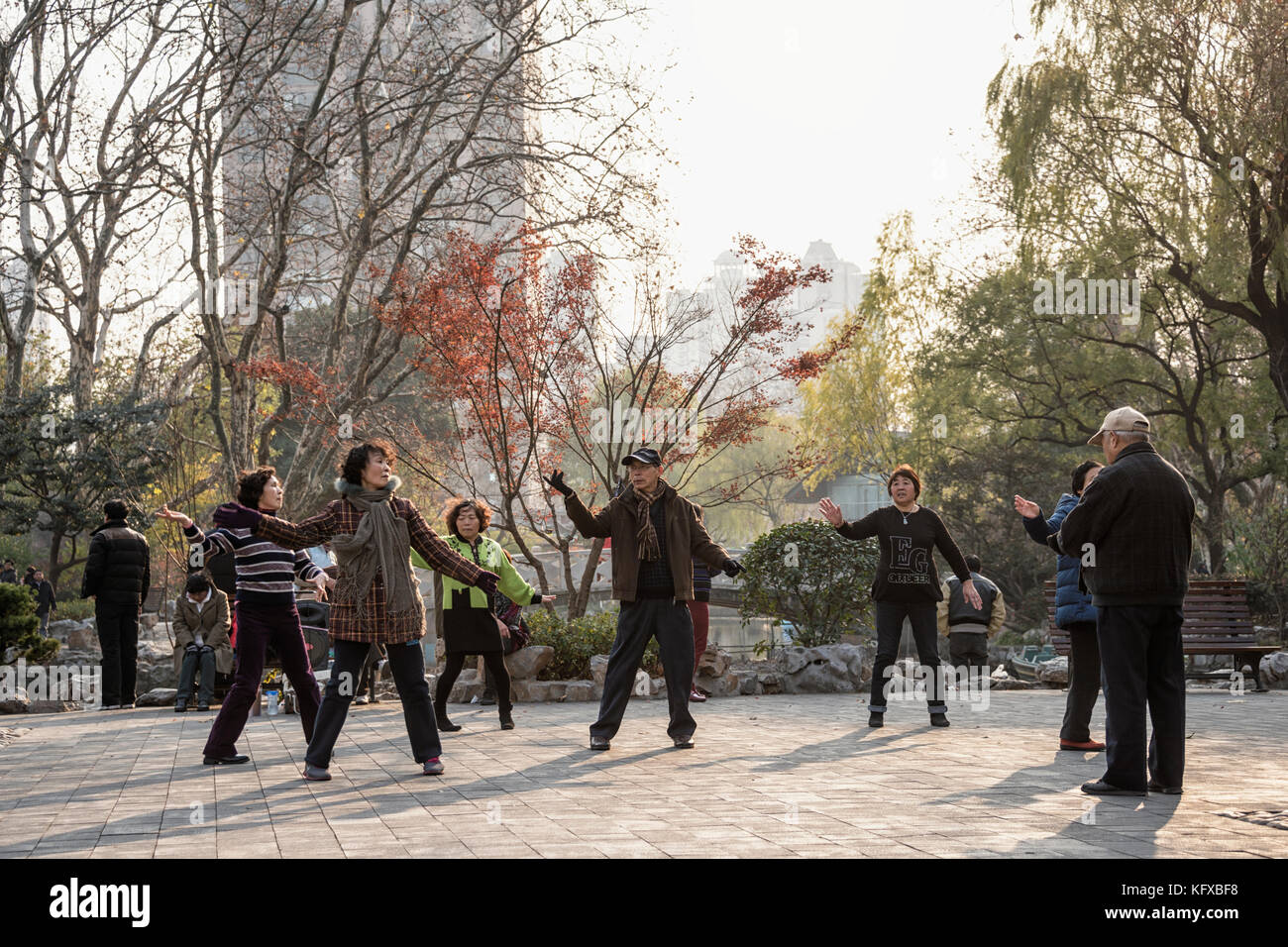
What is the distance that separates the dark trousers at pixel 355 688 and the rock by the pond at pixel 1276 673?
1078cm

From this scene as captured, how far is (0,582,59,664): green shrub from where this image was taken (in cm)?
1612

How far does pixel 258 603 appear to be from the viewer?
8.31 m

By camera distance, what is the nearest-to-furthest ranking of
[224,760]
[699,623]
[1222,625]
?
[224,760] < [699,623] < [1222,625]

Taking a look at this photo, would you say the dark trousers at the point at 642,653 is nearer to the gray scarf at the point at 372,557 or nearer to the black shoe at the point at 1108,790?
the gray scarf at the point at 372,557

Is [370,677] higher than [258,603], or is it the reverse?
[258,603]

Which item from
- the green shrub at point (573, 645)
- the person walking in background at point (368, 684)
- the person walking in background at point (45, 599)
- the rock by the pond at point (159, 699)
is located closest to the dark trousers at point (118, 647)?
the rock by the pond at point (159, 699)

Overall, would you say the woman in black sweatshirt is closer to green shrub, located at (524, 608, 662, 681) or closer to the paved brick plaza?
the paved brick plaza

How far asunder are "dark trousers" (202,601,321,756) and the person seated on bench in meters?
5.44

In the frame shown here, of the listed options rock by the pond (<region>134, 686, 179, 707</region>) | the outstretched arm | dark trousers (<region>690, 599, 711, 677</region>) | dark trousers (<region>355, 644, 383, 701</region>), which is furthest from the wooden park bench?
rock by the pond (<region>134, 686, 179, 707</region>)

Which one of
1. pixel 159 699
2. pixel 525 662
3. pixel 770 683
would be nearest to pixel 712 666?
pixel 770 683

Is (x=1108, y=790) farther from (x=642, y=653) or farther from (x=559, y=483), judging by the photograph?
(x=559, y=483)

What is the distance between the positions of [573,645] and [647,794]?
748cm

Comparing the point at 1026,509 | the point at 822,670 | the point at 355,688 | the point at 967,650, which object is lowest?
the point at 822,670
